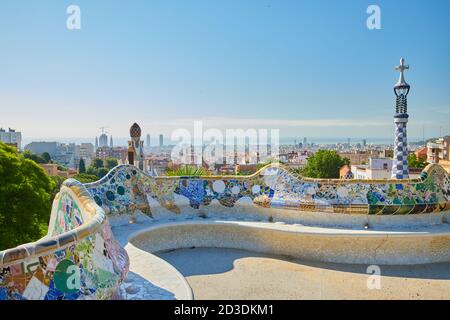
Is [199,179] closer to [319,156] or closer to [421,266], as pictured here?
[421,266]

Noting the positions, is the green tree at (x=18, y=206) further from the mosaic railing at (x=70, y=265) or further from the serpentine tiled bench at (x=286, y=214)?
the mosaic railing at (x=70, y=265)

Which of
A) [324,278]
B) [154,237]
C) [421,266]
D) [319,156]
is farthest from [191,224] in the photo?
[319,156]

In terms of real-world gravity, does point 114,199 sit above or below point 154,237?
above

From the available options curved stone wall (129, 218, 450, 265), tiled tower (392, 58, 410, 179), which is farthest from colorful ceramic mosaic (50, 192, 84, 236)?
tiled tower (392, 58, 410, 179)

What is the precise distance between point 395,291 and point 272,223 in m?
2.66

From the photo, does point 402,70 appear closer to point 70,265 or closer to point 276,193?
point 276,193

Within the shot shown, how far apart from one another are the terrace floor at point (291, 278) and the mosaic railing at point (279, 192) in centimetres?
122

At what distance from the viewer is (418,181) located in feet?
24.9

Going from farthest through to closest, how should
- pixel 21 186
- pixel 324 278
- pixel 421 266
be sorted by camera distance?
pixel 21 186 < pixel 421 266 < pixel 324 278

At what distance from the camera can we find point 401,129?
960cm

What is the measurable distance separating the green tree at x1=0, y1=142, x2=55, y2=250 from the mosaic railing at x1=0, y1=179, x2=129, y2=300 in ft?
21.0

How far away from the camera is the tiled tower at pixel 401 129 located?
30.7 feet

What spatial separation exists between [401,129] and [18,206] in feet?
31.5
